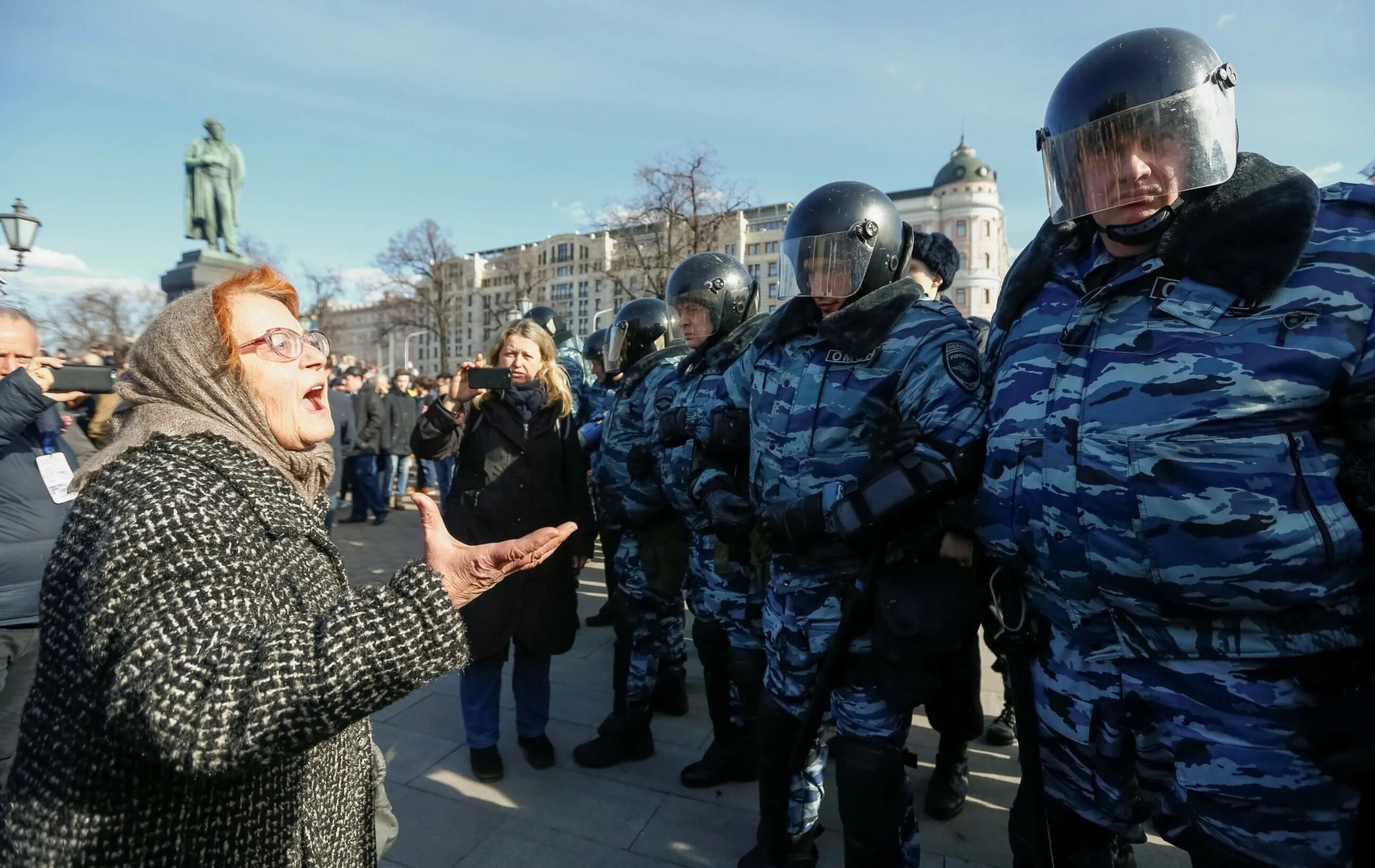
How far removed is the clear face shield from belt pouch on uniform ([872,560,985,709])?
3.19 feet

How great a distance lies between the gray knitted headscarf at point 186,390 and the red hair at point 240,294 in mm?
14

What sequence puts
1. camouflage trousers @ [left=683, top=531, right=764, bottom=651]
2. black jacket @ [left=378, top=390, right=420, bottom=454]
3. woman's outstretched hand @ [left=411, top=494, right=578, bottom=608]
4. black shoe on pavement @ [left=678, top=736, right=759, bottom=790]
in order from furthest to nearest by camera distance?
black jacket @ [left=378, top=390, right=420, bottom=454]
black shoe on pavement @ [left=678, top=736, right=759, bottom=790]
camouflage trousers @ [left=683, top=531, right=764, bottom=651]
woman's outstretched hand @ [left=411, top=494, right=578, bottom=608]

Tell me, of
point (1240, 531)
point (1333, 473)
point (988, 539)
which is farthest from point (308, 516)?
point (1333, 473)

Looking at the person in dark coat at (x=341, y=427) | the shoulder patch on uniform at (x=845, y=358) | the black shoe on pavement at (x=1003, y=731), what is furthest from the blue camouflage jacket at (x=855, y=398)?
the person in dark coat at (x=341, y=427)

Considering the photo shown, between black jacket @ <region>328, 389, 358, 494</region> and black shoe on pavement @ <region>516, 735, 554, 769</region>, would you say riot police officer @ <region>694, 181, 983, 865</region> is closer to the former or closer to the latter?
black shoe on pavement @ <region>516, 735, 554, 769</region>

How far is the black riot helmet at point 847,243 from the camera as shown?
2482mm

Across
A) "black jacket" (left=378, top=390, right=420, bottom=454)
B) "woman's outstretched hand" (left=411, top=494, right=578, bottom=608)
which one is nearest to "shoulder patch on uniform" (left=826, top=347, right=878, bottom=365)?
"woman's outstretched hand" (left=411, top=494, right=578, bottom=608)

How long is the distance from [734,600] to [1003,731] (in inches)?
64.8

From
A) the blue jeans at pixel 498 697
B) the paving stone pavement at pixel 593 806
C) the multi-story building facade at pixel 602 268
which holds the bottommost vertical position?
the paving stone pavement at pixel 593 806

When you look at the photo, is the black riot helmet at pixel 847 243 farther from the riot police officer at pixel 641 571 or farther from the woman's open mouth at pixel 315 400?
the woman's open mouth at pixel 315 400

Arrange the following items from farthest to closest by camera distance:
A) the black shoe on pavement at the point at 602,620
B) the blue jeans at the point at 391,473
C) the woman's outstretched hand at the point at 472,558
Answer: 1. the blue jeans at the point at 391,473
2. the black shoe on pavement at the point at 602,620
3. the woman's outstretched hand at the point at 472,558

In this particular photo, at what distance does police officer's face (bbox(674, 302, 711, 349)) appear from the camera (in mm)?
3633

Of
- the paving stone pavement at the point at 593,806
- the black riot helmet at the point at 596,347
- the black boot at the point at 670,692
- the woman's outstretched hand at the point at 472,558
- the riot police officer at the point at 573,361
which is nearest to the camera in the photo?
the woman's outstretched hand at the point at 472,558

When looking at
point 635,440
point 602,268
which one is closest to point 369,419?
point 635,440
